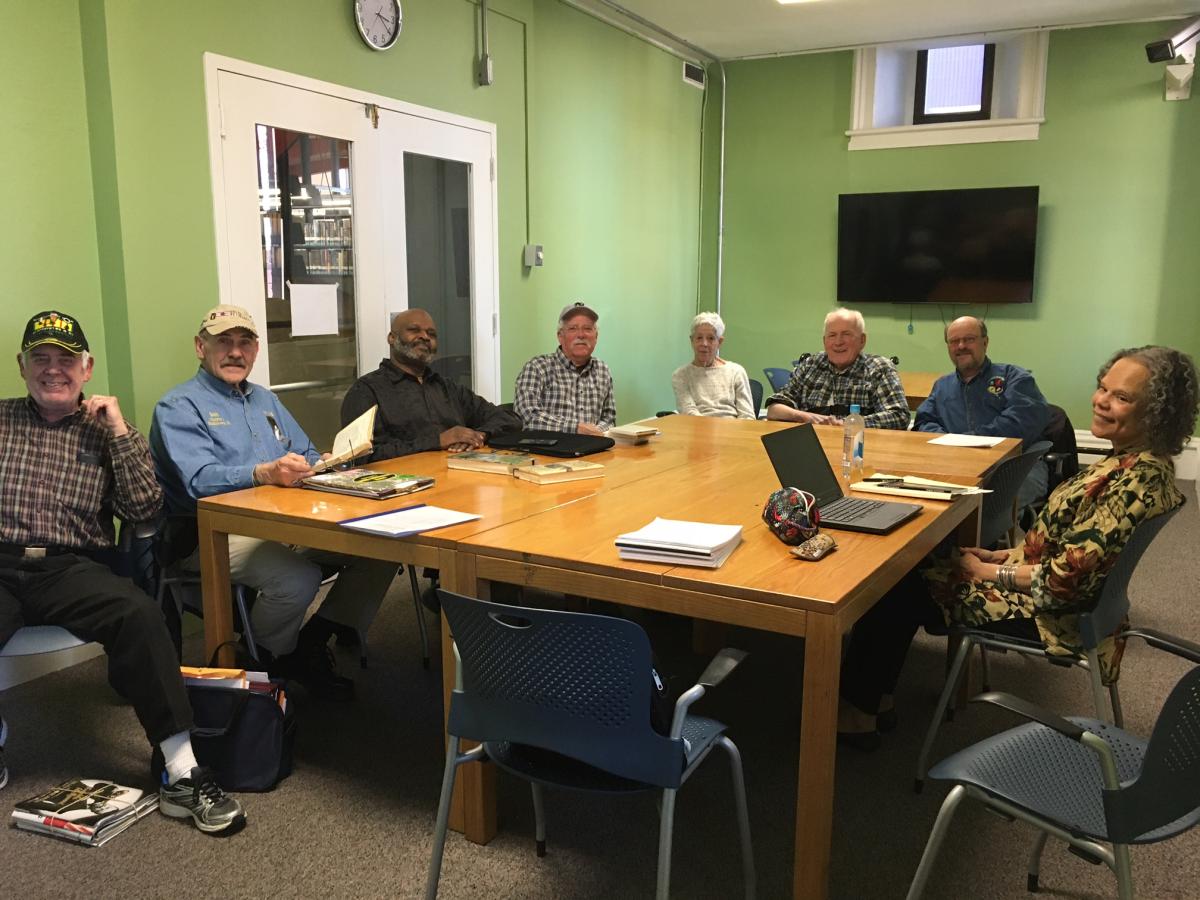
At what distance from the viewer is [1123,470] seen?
7.04 ft

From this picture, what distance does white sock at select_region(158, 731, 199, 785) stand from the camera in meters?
2.31

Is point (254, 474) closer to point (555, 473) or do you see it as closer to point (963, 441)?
point (555, 473)

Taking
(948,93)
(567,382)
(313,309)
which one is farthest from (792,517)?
(948,93)

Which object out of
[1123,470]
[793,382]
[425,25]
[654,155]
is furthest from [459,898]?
[654,155]

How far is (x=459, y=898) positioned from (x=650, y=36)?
5.64 metres

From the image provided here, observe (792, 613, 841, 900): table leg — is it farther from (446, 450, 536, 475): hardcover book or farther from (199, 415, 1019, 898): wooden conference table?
(446, 450, 536, 475): hardcover book

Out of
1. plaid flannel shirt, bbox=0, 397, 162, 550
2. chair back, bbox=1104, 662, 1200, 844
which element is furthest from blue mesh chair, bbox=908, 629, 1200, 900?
plaid flannel shirt, bbox=0, 397, 162, 550

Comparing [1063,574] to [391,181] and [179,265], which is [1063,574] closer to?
[179,265]

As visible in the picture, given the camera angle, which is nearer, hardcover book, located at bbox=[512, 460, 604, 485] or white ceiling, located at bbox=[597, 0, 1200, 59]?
hardcover book, located at bbox=[512, 460, 604, 485]

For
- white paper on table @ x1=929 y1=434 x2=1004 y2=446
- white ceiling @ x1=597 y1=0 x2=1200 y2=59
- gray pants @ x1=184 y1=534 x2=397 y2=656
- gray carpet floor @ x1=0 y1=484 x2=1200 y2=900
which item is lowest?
gray carpet floor @ x1=0 y1=484 x2=1200 y2=900

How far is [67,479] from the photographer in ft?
8.51

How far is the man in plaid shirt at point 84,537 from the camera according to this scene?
91.0 inches

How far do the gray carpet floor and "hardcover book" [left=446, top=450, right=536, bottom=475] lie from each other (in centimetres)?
74

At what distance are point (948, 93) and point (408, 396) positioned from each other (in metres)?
5.01
